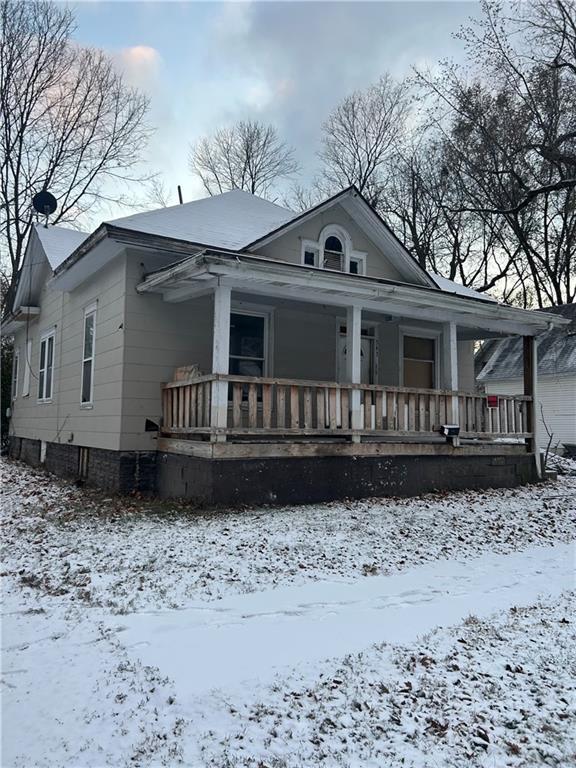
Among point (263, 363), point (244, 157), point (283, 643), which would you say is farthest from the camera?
point (244, 157)

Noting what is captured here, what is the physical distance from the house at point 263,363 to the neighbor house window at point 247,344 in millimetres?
38

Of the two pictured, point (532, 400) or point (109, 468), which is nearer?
point (109, 468)

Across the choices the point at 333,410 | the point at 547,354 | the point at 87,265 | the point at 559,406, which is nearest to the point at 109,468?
the point at 87,265

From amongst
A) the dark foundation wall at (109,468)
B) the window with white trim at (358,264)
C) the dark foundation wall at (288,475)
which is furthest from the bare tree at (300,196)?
the dark foundation wall at (288,475)

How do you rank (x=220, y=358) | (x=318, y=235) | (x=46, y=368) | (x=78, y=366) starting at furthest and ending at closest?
(x=46, y=368)
(x=78, y=366)
(x=318, y=235)
(x=220, y=358)

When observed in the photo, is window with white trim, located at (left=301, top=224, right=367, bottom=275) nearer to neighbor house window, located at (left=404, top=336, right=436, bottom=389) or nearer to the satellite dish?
neighbor house window, located at (left=404, top=336, right=436, bottom=389)

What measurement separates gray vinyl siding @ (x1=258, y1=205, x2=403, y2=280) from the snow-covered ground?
5742 mm

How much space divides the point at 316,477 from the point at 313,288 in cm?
293

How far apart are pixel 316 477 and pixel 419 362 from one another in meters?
6.21

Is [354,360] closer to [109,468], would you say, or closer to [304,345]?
[304,345]

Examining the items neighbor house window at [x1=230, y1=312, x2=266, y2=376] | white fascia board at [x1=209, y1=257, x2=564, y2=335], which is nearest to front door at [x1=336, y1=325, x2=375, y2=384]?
white fascia board at [x1=209, y1=257, x2=564, y2=335]

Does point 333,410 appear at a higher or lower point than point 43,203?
lower

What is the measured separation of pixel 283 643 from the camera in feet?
13.0

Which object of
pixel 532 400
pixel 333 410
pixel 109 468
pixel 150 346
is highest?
pixel 150 346
